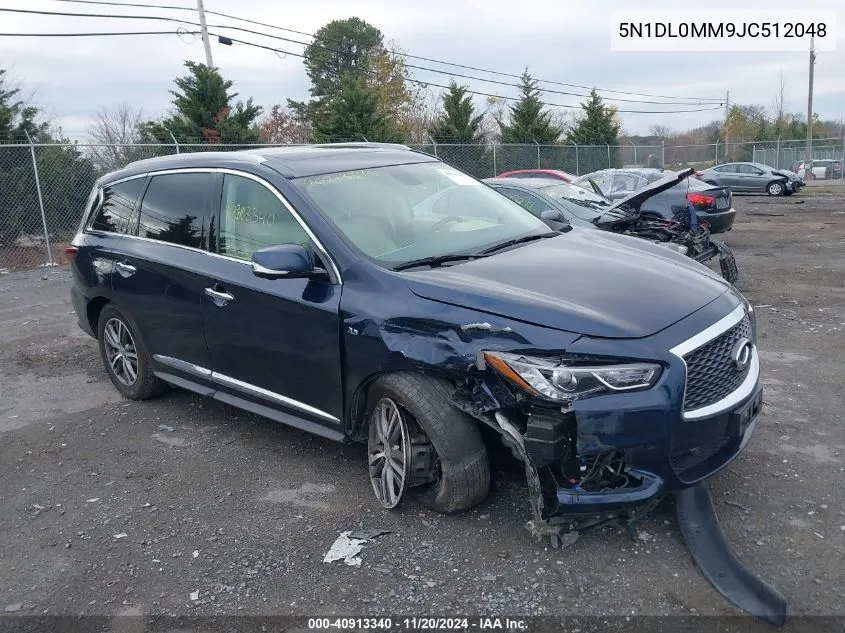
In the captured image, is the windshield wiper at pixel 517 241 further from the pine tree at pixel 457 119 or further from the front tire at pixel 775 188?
the front tire at pixel 775 188

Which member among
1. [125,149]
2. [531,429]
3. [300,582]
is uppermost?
[125,149]

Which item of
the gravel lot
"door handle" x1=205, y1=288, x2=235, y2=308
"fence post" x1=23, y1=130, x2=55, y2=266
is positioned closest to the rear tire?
the gravel lot

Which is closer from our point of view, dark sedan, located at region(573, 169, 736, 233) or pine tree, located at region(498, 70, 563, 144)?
dark sedan, located at region(573, 169, 736, 233)

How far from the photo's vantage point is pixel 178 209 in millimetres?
4957

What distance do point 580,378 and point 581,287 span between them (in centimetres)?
58

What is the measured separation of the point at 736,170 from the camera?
27.5 m

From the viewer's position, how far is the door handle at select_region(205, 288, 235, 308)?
438 cm

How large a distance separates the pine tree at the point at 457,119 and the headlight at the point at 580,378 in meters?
24.4

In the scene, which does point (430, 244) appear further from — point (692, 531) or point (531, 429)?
point (692, 531)

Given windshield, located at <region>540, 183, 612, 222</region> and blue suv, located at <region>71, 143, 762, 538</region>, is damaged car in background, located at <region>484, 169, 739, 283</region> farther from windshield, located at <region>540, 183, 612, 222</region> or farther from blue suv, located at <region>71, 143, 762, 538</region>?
blue suv, located at <region>71, 143, 762, 538</region>

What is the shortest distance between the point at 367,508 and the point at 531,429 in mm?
1256

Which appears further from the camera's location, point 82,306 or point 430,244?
point 82,306

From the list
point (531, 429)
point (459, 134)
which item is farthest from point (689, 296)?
point (459, 134)

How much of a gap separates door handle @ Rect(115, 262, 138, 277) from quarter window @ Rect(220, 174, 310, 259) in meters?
0.99
